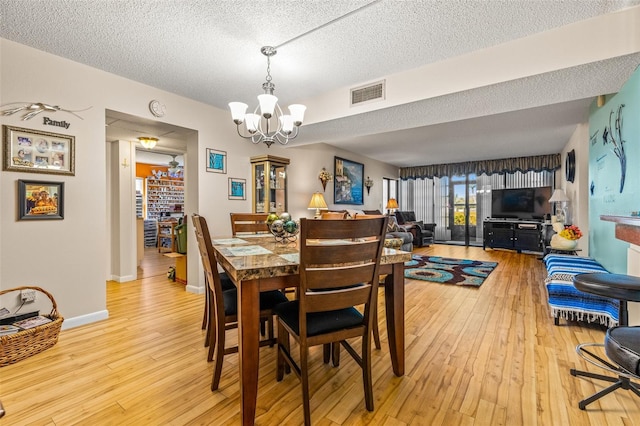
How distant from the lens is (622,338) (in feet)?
3.74

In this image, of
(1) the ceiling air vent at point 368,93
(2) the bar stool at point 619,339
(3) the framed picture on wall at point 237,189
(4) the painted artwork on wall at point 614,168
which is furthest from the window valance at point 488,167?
(2) the bar stool at point 619,339

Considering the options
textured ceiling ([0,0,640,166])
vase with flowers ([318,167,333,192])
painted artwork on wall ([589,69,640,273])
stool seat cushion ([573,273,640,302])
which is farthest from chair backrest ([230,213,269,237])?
painted artwork on wall ([589,69,640,273])

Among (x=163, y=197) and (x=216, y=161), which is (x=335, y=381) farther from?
(x=163, y=197)

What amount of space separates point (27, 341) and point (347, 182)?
5836 mm

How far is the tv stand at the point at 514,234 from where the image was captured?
6539mm

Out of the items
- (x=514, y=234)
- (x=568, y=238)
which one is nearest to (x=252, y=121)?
(x=568, y=238)

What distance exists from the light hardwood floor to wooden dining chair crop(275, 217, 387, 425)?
1.00ft

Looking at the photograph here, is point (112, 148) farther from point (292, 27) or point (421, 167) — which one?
point (421, 167)

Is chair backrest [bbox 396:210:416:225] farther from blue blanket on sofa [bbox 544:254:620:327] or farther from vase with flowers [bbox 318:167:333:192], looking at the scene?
blue blanket on sofa [bbox 544:254:620:327]

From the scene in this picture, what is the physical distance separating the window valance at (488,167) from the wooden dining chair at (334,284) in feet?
25.4

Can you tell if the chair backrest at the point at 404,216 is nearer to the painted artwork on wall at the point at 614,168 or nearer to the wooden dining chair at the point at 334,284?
the painted artwork on wall at the point at 614,168

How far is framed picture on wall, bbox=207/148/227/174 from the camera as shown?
12.2 feet

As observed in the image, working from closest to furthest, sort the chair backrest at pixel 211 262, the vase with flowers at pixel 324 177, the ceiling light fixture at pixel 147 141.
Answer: the chair backrest at pixel 211 262 → the ceiling light fixture at pixel 147 141 → the vase with flowers at pixel 324 177

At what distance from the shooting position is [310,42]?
2355 mm
